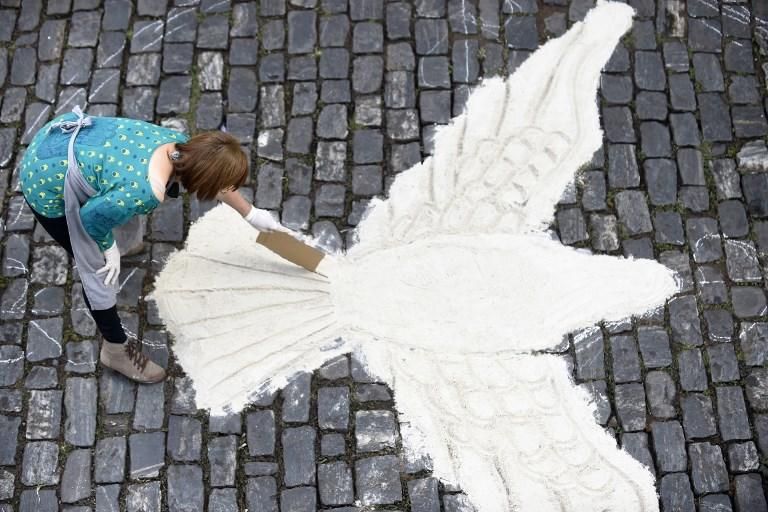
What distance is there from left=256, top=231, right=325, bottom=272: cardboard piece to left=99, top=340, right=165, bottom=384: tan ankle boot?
79 centimetres

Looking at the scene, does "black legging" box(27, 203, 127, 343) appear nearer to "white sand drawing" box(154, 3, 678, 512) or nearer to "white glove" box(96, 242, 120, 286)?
"white glove" box(96, 242, 120, 286)

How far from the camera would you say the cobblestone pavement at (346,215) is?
4285 millimetres

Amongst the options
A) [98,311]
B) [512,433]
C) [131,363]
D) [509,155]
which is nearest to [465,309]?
[512,433]

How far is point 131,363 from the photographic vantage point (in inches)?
173

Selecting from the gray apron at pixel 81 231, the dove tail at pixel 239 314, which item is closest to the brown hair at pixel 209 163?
the gray apron at pixel 81 231

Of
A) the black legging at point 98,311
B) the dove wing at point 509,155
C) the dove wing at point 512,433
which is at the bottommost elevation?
the dove wing at point 512,433

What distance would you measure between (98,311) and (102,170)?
2.43 ft

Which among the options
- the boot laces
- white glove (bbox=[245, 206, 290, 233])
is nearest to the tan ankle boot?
the boot laces

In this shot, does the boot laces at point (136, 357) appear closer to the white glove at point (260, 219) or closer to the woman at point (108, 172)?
the woman at point (108, 172)

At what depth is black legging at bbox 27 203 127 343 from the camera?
396cm

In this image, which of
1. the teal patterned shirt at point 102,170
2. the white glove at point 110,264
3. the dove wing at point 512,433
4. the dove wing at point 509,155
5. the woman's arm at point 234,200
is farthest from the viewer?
the dove wing at point 509,155

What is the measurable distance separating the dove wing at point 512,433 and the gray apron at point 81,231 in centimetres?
128

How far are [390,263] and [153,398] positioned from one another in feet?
4.36

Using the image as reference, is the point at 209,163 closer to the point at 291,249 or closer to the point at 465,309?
the point at 291,249
